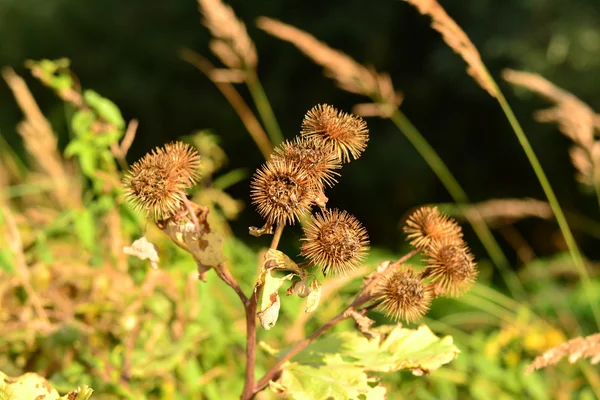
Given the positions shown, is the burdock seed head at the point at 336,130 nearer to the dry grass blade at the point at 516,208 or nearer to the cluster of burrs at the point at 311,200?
the cluster of burrs at the point at 311,200

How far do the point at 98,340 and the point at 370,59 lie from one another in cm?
454

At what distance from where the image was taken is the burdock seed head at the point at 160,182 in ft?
2.44

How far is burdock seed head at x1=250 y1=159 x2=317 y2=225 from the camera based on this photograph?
0.71m

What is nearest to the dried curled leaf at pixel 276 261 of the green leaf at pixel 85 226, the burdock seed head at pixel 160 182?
the burdock seed head at pixel 160 182

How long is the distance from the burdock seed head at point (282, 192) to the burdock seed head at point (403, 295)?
140 mm

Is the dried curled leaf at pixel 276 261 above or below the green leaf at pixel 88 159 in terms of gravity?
below

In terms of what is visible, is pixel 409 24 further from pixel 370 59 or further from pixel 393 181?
pixel 393 181

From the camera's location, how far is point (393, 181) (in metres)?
5.48

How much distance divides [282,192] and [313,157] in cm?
5

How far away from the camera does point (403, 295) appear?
2.56 feet

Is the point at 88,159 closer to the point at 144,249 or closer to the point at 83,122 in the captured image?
the point at 83,122

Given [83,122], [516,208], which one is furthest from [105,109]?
[516,208]

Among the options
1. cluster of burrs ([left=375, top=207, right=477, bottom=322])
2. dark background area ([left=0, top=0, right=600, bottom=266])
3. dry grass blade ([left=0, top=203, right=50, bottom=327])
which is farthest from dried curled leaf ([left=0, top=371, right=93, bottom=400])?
dark background area ([left=0, top=0, right=600, bottom=266])

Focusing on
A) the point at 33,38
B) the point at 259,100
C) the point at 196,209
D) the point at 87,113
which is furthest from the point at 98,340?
the point at 33,38
